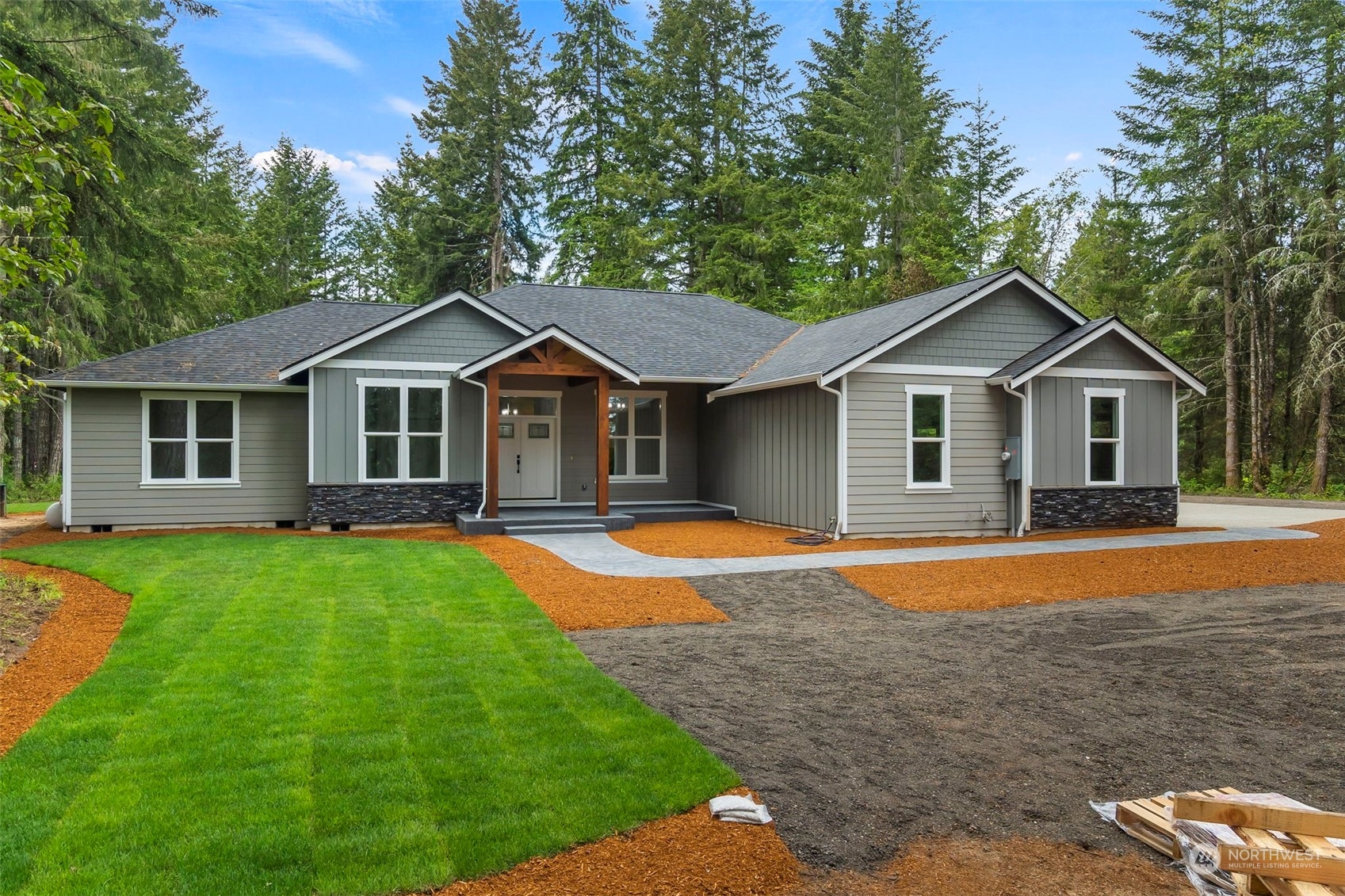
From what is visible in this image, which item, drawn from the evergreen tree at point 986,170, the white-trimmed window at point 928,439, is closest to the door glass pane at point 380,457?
the white-trimmed window at point 928,439

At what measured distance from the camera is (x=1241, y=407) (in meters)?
25.3

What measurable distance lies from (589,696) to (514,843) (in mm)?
1921

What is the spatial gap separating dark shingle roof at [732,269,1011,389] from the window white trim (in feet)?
6.91

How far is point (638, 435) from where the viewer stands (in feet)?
55.7

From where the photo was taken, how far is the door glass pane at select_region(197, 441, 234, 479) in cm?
1380

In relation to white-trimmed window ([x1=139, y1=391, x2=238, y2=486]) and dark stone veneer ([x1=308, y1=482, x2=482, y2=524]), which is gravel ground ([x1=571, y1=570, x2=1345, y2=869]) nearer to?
dark stone veneer ([x1=308, y1=482, x2=482, y2=524])

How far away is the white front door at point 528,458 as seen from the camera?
51.6 ft

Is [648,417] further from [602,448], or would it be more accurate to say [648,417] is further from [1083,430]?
Answer: [1083,430]

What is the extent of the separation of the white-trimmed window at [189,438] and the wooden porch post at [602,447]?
249 inches

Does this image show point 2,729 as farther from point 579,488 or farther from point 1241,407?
point 1241,407

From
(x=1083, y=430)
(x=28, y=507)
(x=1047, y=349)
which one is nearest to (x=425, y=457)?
(x=1047, y=349)

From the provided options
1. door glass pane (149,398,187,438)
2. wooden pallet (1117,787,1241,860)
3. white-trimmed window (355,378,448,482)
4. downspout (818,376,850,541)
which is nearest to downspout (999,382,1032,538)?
downspout (818,376,850,541)

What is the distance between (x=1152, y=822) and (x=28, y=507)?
23.3 metres

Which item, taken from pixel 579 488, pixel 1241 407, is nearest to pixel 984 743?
pixel 579 488
